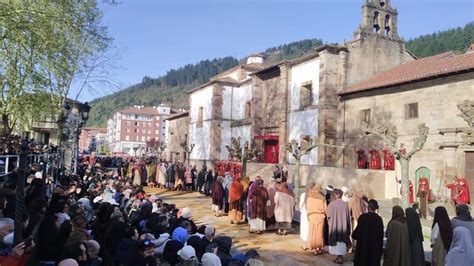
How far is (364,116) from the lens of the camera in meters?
22.2

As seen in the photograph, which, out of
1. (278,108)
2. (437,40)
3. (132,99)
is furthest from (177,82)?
(278,108)

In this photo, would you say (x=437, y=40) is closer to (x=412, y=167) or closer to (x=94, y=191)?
(x=412, y=167)

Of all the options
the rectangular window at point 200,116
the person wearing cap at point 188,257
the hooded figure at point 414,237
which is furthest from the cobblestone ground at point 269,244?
the rectangular window at point 200,116

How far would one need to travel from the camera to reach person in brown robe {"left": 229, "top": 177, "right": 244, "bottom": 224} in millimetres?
12539

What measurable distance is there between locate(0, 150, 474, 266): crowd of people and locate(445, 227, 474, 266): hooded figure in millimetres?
13

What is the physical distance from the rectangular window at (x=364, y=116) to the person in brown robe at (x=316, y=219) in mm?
13988

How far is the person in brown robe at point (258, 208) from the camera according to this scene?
11203mm

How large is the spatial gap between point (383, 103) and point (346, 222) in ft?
45.8

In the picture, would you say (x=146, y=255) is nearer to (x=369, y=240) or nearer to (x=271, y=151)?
(x=369, y=240)

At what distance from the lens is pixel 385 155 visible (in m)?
19.8

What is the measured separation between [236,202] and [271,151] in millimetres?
18385

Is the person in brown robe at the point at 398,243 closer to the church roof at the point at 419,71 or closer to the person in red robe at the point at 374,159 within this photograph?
the church roof at the point at 419,71

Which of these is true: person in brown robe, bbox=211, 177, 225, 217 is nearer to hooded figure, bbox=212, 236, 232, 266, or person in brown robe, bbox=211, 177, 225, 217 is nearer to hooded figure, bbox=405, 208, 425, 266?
hooded figure, bbox=212, 236, 232, 266

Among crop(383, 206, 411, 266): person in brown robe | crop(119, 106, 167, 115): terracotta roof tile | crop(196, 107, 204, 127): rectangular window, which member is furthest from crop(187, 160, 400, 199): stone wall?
crop(119, 106, 167, 115): terracotta roof tile
